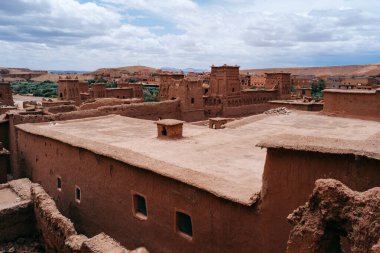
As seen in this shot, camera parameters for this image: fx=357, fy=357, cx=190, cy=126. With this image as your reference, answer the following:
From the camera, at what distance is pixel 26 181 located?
1322 cm

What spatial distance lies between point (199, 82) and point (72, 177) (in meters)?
21.7

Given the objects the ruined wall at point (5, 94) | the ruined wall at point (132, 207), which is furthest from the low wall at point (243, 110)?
the ruined wall at point (132, 207)

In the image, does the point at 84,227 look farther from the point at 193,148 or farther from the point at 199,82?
the point at 199,82

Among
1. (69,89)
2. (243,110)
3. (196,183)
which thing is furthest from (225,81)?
(196,183)

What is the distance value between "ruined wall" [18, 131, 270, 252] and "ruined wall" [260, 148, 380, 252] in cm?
30

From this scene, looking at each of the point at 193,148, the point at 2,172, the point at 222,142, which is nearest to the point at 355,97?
the point at 222,142

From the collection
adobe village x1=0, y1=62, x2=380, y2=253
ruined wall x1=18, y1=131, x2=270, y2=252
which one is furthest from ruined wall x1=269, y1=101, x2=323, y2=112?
ruined wall x1=18, y1=131, x2=270, y2=252

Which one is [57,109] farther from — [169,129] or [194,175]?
[194,175]

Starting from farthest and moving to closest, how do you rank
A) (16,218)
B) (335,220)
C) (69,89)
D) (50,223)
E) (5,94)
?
(69,89), (5,94), (16,218), (50,223), (335,220)

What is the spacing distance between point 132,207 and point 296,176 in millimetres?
5292

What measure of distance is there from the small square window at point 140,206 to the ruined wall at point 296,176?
4060mm

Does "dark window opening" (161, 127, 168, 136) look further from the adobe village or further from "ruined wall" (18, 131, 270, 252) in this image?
"ruined wall" (18, 131, 270, 252)

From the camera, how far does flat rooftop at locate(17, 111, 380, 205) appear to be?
8602 mm

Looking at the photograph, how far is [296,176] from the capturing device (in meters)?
6.81
